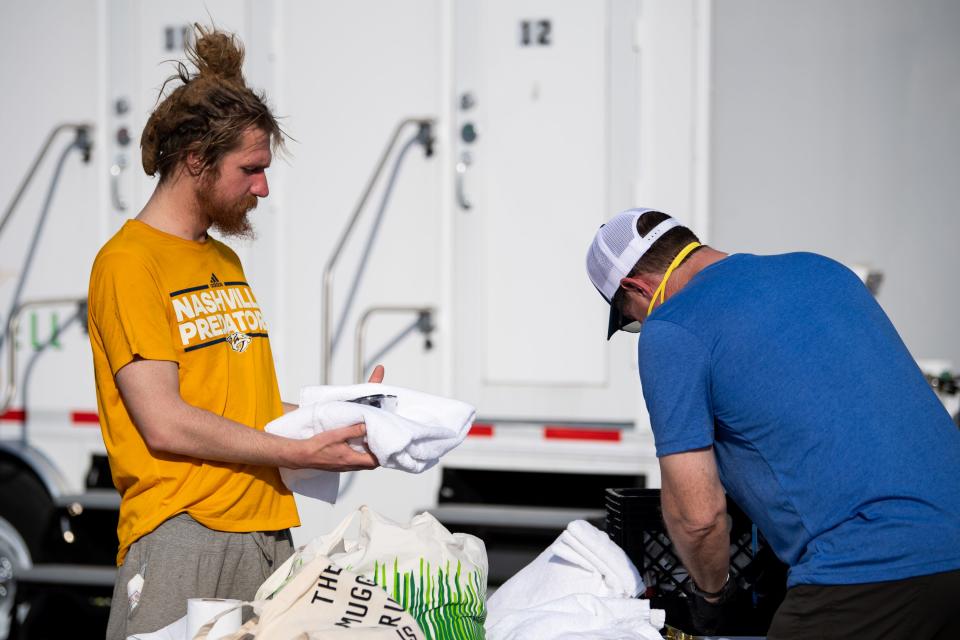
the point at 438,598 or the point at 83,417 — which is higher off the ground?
the point at 438,598

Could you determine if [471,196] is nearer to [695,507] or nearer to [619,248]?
[619,248]

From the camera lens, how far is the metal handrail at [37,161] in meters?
4.51

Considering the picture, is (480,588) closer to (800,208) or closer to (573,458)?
(573,458)

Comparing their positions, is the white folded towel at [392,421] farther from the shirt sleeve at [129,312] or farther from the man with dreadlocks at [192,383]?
the shirt sleeve at [129,312]

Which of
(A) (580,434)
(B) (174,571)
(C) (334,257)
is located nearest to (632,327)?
(B) (174,571)

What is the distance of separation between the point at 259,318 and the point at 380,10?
2.12 m

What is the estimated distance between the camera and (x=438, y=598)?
1.91 meters

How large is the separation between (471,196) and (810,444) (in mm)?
2507

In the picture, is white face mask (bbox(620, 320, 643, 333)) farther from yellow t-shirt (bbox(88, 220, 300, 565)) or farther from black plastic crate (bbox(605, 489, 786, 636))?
yellow t-shirt (bbox(88, 220, 300, 565))

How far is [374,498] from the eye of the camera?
13.9ft

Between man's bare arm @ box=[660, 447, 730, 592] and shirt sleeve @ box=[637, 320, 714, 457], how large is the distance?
0.10ft

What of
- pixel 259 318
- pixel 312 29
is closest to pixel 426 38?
pixel 312 29

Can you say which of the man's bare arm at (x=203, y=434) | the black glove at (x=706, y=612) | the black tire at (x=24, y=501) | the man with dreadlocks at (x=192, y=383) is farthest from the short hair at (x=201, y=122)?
the black tire at (x=24, y=501)

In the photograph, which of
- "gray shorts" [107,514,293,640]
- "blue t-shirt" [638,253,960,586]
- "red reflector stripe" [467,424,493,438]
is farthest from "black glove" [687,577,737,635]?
"red reflector stripe" [467,424,493,438]
